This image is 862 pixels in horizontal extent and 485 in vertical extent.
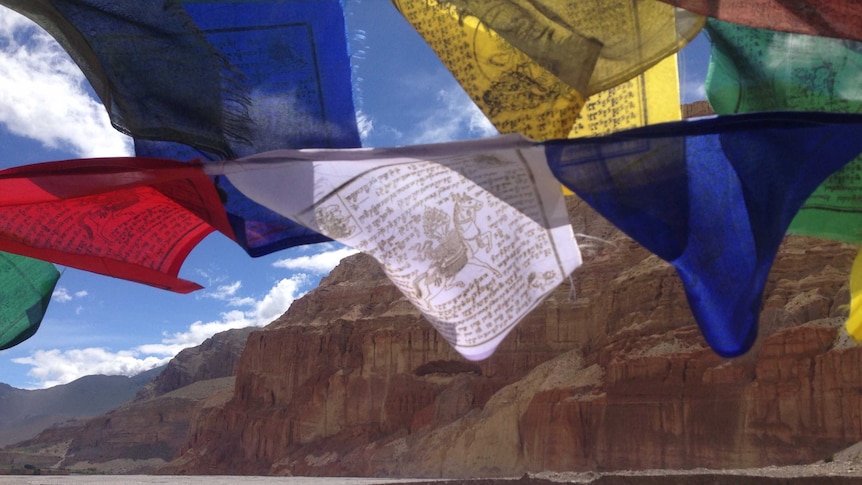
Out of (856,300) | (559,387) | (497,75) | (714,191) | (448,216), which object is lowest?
(559,387)

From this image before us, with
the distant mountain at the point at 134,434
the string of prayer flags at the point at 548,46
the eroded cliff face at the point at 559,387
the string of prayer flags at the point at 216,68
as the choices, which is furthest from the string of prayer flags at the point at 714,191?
the distant mountain at the point at 134,434

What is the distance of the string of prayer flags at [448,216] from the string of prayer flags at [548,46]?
661 mm

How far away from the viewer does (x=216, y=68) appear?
462 centimetres

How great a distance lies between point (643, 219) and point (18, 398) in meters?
220

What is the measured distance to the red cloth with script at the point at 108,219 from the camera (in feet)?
15.9

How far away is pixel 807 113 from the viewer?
4.19m

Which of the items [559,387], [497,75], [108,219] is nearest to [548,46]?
[497,75]

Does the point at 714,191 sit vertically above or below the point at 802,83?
below

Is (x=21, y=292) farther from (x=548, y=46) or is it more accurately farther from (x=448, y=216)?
(x=548, y=46)

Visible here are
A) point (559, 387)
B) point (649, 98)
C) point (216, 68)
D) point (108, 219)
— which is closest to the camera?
point (216, 68)

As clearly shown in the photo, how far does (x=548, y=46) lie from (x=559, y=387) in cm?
3997

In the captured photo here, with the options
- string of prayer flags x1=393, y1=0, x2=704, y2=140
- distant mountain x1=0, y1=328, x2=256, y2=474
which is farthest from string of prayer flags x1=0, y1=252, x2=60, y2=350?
distant mountain x1=0, y1=328, x2=256, y2=474

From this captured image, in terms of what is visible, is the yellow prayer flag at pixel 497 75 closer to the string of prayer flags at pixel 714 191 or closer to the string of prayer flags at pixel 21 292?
the string of prayer flags at pixel 714 191

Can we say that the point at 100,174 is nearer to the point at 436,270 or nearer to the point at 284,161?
the point at 284,161
